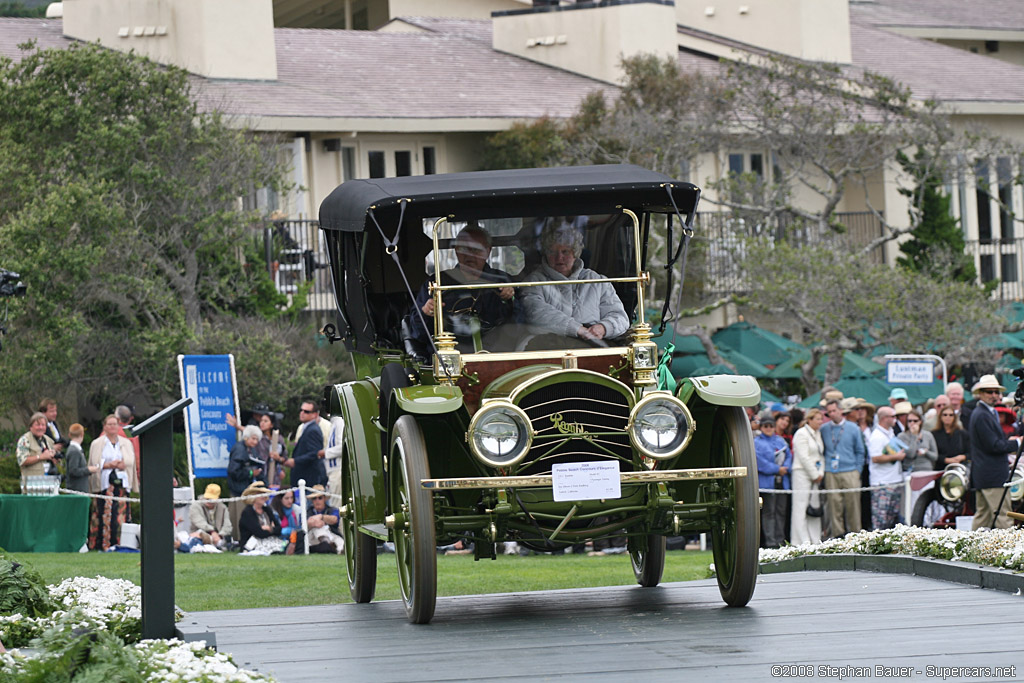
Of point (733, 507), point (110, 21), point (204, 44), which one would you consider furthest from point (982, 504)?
point (110, 21)

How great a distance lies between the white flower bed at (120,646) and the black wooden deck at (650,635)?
48 centimetres

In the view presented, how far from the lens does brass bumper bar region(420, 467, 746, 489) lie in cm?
881

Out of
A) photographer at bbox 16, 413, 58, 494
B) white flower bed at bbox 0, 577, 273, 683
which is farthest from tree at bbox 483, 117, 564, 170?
white flower bed at bbox 0, 577, 273, 683

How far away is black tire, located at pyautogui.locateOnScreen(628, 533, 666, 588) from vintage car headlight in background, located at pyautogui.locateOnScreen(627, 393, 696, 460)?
76.8 inches

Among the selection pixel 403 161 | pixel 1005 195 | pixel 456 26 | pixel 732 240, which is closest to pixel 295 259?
pixel 403 161

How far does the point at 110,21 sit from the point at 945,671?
28.4m

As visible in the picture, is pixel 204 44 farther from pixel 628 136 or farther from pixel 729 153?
pixel 729 153

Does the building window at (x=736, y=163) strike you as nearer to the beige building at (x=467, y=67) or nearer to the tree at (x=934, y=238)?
the beige building at (x=467, y=67)

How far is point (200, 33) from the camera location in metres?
31.2

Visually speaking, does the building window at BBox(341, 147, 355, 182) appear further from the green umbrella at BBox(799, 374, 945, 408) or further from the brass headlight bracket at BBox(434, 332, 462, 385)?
the brass headlight bracket at BBox(434, 332, 462, 385)

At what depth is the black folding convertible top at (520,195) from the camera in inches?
376

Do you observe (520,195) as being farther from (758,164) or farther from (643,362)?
(758,164)

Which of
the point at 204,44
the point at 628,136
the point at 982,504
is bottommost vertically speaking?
the point at 982,504

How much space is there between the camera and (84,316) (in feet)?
82.3
